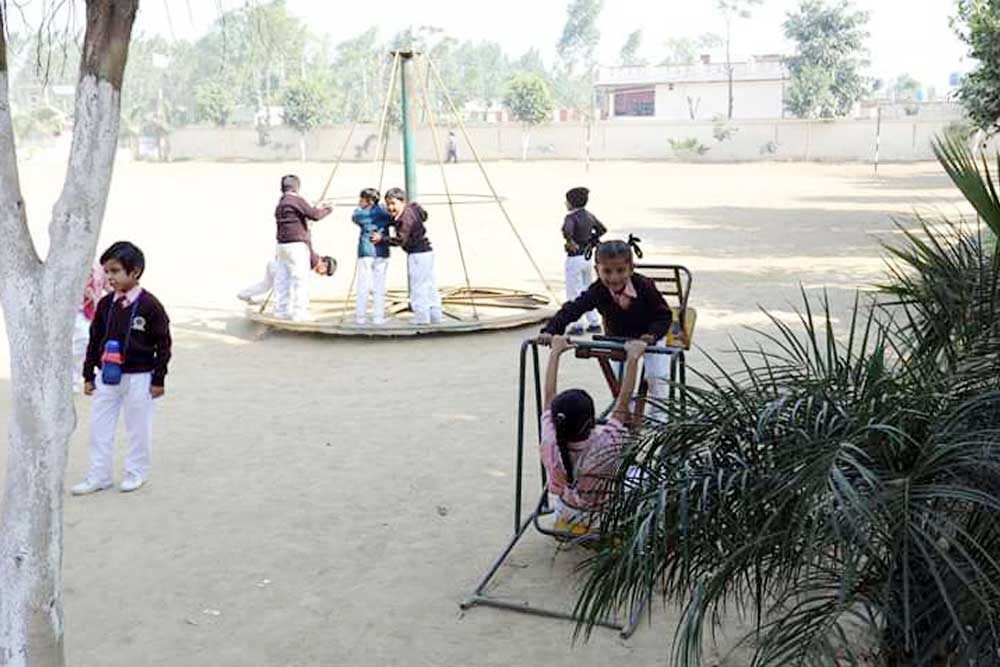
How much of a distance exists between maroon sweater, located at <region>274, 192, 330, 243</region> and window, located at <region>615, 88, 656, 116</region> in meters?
57.7

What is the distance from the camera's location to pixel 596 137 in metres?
50.6

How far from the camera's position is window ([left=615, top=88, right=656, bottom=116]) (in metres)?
67.1

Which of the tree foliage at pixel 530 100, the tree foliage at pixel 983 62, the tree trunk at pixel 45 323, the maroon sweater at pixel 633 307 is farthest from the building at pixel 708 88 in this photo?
the tree trunk at pixel 45 323

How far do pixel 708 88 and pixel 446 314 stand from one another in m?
55.3

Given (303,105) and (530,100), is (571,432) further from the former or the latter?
(530,100)

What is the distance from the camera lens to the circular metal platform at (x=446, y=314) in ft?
34.7

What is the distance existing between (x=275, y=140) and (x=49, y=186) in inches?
981

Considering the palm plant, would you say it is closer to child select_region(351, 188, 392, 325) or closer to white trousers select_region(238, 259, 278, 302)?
child select_region(351, 188, 392, 325)


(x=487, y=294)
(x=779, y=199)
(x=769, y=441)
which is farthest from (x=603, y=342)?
(x=779, y=199)

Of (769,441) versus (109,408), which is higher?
(769,441)

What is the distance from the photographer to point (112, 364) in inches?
236

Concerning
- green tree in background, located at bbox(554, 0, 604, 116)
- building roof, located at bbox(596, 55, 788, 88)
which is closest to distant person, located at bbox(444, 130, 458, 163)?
building roof, located at bbox(596, 55, 788, 88)

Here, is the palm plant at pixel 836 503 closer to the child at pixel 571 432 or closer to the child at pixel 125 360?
the child at pixel 571 432

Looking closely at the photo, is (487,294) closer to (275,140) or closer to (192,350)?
(192,350)
